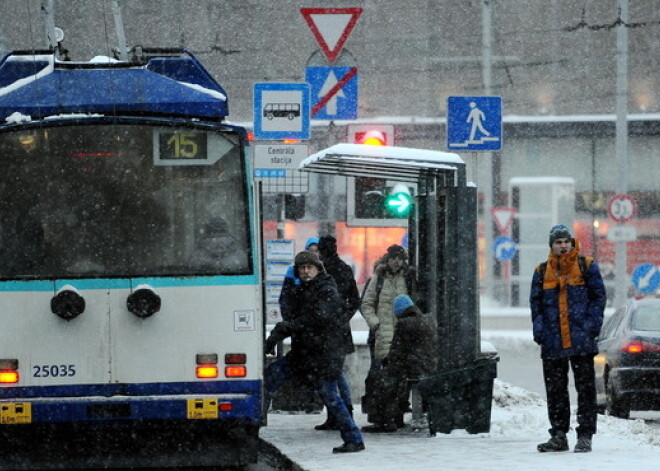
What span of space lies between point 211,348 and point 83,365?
881 millimetres

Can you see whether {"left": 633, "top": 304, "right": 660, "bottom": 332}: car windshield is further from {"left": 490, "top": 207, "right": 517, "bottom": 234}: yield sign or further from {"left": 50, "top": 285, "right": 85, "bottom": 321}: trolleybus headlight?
{"left": 490, "top": 207, "right": 517, "bottom": 234}: yield sign

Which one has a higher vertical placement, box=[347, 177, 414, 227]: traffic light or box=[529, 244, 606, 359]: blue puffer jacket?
box=[347, 177, 414, 227]: traffic light

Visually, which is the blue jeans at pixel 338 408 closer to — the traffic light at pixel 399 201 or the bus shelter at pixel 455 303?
the bus shelter at pixel 455 303

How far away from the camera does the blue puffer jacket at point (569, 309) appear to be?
11.2m

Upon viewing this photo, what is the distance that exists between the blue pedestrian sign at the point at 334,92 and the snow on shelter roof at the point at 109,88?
5.25 m

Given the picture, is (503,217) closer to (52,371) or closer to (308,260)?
(308,260)

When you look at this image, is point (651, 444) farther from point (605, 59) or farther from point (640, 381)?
point (605, 59)

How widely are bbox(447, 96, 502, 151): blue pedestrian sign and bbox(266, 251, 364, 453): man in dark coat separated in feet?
13.3

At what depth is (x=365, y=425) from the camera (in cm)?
1408

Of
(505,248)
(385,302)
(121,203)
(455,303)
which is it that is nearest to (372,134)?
(385,302)

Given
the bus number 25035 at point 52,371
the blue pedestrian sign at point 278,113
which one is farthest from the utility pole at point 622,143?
the bus number 25035 at point 52,371

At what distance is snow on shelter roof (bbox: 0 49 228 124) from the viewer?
35.8ft

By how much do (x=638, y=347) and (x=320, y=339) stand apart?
5002 mm

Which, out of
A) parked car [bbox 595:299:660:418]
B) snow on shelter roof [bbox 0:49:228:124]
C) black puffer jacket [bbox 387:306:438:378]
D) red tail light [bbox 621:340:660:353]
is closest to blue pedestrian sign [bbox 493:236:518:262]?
Answer: parked car [bbox 595:299:660:418]
